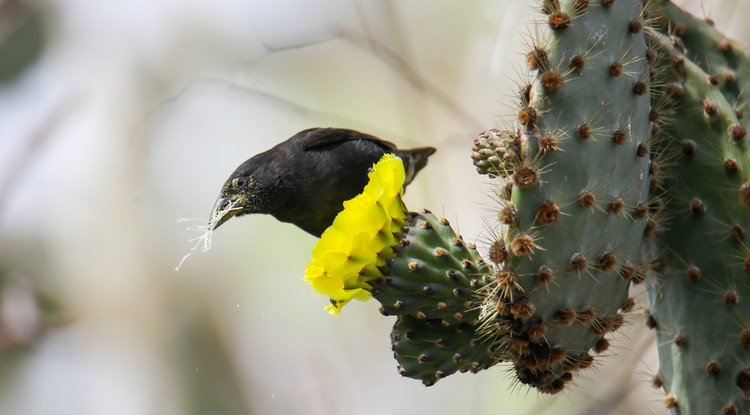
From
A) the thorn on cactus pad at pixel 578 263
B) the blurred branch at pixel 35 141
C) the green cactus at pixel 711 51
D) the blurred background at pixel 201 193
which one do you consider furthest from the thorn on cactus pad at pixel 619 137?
the blurred branch at pixel 35 141

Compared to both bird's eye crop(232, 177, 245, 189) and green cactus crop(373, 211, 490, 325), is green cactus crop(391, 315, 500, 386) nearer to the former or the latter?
green cactus crop(373, 211, 490, 325)

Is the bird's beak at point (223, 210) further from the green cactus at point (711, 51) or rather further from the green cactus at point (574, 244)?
the green cactus at point (711, 51)

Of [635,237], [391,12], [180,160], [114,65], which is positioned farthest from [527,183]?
[114,65]

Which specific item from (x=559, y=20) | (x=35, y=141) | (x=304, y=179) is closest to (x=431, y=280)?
(x=559, y=20)

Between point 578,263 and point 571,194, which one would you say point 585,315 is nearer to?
point 578,263

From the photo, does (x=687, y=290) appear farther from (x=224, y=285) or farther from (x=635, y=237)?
(x=224, y=285)

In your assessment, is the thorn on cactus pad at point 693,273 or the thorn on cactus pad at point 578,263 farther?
the thorn on cactus pad at point 693,273

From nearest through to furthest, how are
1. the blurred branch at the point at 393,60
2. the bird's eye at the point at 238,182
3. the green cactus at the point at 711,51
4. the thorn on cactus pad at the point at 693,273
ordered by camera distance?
1. the thorn on cactus pad at the point at 693,273
2. the green cactus at the point at 711,51
3. the bird's eye at the point at 238,182
4. the blurred branch at the point at 393,60
